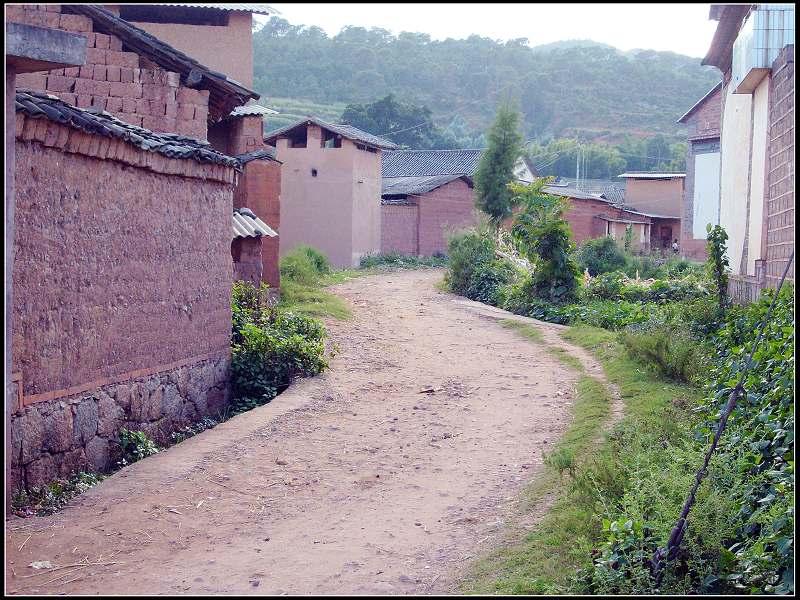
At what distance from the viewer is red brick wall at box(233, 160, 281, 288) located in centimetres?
1794

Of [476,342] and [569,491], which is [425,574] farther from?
[476,342]

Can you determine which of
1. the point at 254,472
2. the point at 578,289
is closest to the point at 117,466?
the point at 254,472

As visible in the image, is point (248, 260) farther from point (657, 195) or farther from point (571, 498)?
point (657, 195)

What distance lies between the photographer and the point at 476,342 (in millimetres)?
15000

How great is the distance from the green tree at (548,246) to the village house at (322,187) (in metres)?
13.5

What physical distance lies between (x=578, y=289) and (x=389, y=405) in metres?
9.82

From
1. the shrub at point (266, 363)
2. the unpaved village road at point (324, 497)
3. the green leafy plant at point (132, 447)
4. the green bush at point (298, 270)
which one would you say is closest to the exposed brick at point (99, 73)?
the shrub at point (266, 363)

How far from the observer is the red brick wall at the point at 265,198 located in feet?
58.9

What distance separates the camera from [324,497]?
7.04 meters

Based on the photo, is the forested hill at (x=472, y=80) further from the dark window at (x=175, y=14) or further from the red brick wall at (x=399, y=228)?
the dark window at (x=175, y=14)

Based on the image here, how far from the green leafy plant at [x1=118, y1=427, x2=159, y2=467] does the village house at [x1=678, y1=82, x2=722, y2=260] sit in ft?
86.0

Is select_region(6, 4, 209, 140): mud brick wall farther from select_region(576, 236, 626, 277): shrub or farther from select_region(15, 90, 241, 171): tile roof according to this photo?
select_region(576, 236, 626, 277): shrub

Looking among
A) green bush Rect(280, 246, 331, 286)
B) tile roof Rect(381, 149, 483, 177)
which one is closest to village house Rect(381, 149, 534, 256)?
tile roof Rect(381, 149, 483, 177)

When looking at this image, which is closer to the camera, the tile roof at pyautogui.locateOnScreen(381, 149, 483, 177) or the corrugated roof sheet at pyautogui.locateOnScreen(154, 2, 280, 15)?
the corrugated roof sheet at pyautogui.locateOnScreen(154, 2, 280, 15)
